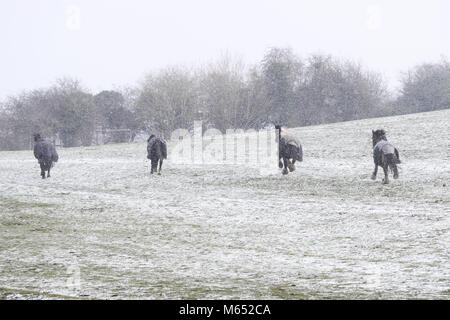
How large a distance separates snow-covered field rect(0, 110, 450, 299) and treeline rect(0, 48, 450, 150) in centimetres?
4164

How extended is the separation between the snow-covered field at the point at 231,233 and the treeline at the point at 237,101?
41.6m

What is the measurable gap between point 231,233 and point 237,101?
58.1m

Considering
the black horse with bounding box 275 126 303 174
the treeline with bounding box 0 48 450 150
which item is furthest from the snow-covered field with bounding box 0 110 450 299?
the treeline with bounding box 0 48 450 150

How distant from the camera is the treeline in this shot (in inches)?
2827

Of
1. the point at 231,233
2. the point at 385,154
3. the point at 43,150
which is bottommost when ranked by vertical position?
the point at 231,233

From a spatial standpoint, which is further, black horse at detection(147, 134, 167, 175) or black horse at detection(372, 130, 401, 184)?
black horse at detection(147, 134, 167, 175)

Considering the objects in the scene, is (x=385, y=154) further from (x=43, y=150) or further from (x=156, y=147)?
(x=43, y=150)

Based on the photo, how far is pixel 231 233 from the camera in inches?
571

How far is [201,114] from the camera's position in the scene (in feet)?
238

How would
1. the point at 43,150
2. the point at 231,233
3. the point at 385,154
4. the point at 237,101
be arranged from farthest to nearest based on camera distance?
the point at 237,101, the point at 43,150, the point at 385,154, the point at 231,233

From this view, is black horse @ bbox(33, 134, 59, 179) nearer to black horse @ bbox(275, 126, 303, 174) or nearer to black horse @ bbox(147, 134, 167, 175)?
black horse @ bbox(147, 134, 167, 175)

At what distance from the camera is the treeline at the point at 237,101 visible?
71812mm

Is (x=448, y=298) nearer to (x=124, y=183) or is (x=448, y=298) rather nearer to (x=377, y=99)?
(x=124, y=183)

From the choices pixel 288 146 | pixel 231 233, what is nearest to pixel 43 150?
pixel 288 146
